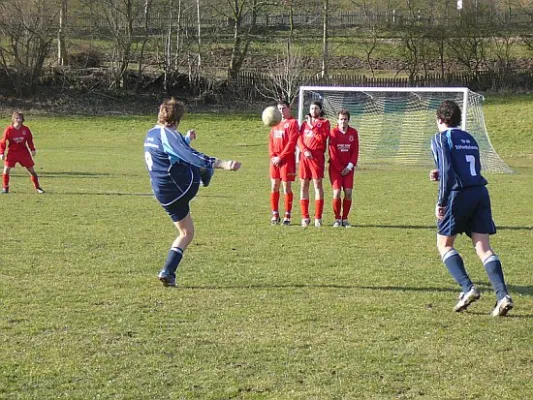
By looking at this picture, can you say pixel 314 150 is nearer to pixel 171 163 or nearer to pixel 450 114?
pixel 171 163

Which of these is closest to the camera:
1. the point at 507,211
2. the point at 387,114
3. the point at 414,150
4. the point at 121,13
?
the point at 507,211

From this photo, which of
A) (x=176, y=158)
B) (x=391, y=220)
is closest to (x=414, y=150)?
(x=391, y=220)

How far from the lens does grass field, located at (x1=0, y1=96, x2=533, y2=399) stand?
214 inches

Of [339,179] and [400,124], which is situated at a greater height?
[339,179]

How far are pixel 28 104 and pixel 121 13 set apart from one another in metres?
8.27

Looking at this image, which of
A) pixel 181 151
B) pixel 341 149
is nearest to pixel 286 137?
pixel 341 149

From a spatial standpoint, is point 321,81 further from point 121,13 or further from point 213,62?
point 121,13

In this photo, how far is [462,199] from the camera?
7.19 metres

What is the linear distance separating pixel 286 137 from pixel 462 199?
5.92 meters

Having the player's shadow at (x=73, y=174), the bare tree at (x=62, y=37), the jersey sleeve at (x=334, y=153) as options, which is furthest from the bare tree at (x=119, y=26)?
the jersey sleeve at (x=334, y=153)

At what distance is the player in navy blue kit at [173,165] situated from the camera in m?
8.00

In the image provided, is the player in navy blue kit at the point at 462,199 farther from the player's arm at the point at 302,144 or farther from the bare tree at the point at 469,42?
the bare tree at the point at 469,42

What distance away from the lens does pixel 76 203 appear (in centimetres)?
1585

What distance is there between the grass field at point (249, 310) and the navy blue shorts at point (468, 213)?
0.77 m
